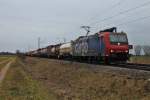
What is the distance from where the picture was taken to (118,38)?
3625 cm

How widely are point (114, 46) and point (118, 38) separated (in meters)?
1.41

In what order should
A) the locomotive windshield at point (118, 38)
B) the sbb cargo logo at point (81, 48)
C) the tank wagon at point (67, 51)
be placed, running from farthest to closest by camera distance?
1. the tank wagon at point (67, 51)
2. the sbb cargo logo at point (81, 48)
3. the locomotive windshield at point (118, 38)

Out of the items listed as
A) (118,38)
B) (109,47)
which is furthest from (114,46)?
(118,38)

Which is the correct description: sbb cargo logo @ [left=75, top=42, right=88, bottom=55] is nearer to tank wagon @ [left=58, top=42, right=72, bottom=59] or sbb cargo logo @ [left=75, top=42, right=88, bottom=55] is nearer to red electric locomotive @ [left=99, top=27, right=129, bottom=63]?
red electric locomotive @ [left=99, top=27, right=129, bottom=63]

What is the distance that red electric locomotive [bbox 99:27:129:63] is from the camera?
34500 mm

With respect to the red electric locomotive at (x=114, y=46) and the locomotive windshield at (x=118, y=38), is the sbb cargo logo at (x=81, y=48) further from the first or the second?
the locomotive windshield at (x=118, y=38)

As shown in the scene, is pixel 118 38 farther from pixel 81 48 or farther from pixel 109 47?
pixel 81 48

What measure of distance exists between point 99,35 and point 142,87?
20.4 meters

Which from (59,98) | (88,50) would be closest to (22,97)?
(59,98)

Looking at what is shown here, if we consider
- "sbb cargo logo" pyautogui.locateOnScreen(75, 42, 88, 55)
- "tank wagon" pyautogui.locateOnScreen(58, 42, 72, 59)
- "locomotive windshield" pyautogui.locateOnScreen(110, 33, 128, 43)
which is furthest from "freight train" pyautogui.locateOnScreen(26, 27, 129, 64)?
"tank wagon" pyautogui.locateOnScreen(58, 42, 72, 59)

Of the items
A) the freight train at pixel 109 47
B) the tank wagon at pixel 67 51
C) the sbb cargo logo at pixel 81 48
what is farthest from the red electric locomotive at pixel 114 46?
the tank wagon at pixel 67 51

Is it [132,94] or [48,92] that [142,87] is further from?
[48,92]

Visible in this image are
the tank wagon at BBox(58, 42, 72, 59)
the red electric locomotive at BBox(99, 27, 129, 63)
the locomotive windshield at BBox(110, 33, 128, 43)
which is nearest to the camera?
the red electric locomotive at BBox(99, 27, 129, 63)

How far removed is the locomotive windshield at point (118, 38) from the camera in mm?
35819
